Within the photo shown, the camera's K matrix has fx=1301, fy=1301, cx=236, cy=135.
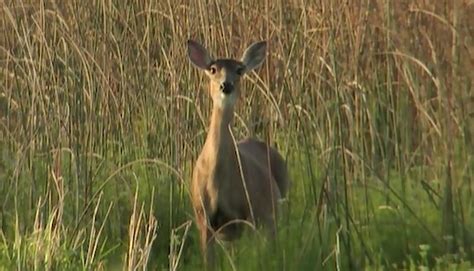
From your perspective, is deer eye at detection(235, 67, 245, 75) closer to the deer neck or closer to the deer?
the deer

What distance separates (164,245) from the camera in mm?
5012

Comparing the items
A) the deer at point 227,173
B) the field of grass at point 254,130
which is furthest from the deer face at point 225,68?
the field of grass at point 254,130

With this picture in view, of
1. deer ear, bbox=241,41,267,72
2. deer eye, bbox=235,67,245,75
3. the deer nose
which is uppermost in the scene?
deer ear, bbox=241,41,267,72

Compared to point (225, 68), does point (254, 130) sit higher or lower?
lower

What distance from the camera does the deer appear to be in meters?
5.09

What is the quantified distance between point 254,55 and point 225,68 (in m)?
0.18

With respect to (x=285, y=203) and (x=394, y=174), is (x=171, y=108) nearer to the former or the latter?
(x=285, y=203)

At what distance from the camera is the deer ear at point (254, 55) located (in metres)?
5.43

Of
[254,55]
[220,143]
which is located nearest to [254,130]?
[254,55]

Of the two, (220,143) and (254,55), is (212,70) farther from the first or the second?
(220,143)

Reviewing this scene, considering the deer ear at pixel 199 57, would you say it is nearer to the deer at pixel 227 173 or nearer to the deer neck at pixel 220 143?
the deer at pixel 227 173

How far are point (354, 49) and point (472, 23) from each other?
75cm

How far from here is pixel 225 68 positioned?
5352 millimetres

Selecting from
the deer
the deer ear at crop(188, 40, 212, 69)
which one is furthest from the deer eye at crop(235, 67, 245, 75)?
the deer ear at crop(188, 40, 212, 69)
